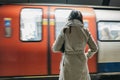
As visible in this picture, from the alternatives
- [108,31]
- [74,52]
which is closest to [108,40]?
[108,31]

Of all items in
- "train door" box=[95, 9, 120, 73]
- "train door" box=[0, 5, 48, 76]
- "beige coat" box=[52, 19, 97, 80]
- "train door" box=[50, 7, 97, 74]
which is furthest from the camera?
"train door" box=[95, 9, 120, 73]

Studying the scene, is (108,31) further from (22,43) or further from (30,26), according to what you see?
(22,43)

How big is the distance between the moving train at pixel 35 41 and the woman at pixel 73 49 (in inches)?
80.7

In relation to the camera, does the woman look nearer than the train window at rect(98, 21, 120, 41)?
Yes

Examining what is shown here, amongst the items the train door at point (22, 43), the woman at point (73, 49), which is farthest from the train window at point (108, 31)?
the woman at point (73, 49)

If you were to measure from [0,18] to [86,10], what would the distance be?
1.91 metres

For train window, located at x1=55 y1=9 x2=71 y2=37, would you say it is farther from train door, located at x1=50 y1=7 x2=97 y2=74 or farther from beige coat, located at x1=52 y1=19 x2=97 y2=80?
beige coat, located at x1=52 y1=19 x2=97 y2=80

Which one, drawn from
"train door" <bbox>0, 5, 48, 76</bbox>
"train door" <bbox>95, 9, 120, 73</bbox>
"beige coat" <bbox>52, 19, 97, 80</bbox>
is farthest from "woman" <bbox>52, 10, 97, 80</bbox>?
"train door" <bbox>95, 9, 120, 73</bbox>

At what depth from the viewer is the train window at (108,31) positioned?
6.19m

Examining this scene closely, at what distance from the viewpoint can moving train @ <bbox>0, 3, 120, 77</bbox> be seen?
18.8ft

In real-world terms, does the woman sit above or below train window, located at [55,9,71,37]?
below

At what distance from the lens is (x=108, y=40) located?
6160mm

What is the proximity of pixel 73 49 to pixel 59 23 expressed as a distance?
2.31m

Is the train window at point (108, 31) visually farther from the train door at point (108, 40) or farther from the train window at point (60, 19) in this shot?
the train window at point (60, 19)
